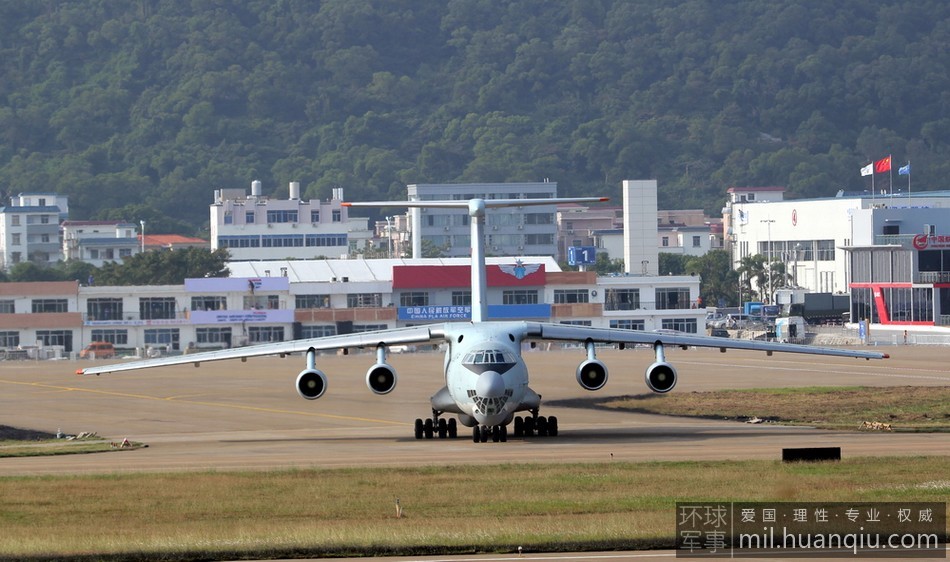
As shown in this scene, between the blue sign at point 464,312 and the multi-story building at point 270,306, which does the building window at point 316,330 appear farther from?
the blue sign at point 464,312

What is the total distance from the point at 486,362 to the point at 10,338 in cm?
6878

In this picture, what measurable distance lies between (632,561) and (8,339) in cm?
8430

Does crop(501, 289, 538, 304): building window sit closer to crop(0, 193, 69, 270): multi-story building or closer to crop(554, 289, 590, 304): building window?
crop(554, 289, 590, 304): building window

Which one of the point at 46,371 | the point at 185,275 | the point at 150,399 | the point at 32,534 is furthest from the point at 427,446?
the point at 185,275

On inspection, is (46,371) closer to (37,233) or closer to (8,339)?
(8,339)

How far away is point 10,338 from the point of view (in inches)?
3831

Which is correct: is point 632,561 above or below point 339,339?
below

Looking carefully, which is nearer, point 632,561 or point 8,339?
point 632,561

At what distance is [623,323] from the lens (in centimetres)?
10381

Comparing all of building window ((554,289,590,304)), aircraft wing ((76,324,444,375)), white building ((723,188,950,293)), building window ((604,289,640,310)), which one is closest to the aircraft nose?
aircraft wing ((76,324,444,375))

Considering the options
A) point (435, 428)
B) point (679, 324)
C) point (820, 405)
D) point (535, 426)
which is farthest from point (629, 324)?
point (535, 426)

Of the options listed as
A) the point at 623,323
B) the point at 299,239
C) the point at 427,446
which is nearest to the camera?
the point at 427,446

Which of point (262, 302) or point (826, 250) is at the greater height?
point (826, 250)

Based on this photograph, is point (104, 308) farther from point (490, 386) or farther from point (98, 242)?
point (490, 386)
